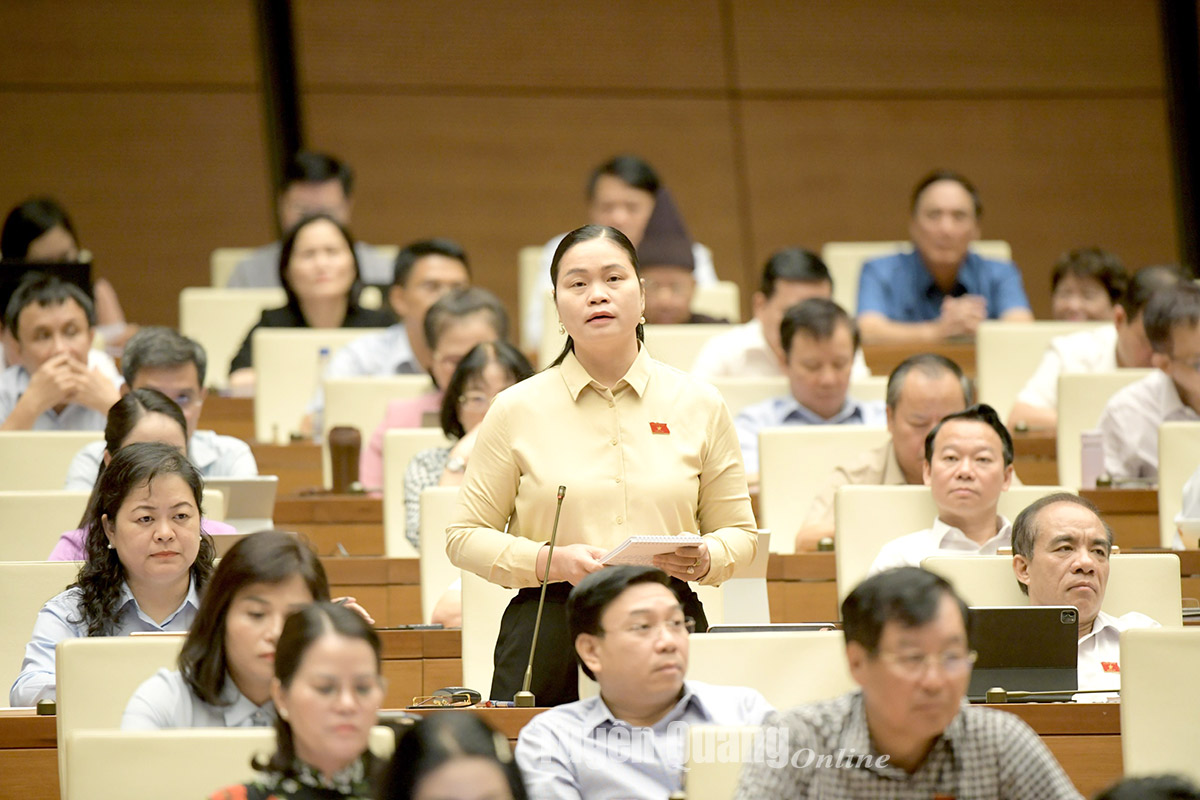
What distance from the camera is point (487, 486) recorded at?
8.85 feet

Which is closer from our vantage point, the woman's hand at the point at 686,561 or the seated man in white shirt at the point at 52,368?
the woman's hand at the point at 686,561

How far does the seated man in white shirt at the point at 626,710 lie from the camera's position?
7.63 ft

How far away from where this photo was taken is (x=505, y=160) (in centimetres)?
750

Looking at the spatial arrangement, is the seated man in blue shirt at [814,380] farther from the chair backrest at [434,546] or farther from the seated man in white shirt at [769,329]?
the chair backrest at [434,546]

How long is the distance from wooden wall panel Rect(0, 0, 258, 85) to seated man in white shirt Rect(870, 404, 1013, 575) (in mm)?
4775

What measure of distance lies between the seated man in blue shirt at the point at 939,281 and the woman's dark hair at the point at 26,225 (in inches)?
118

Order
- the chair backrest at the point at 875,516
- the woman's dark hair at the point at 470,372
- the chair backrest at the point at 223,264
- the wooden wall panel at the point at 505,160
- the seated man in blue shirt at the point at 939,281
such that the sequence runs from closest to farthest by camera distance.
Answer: the chair backrest at the point at 875,516
the woman's dark hair at the point at 470,372
the seated man in blue shirt at the point at 939,281
the chair backrest at the point at 223,264
the wooden wall panel at the point at 505,160

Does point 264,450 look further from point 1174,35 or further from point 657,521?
point 1174,35

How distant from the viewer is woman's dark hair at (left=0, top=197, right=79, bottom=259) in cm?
589

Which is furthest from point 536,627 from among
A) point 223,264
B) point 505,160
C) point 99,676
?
point 505,160

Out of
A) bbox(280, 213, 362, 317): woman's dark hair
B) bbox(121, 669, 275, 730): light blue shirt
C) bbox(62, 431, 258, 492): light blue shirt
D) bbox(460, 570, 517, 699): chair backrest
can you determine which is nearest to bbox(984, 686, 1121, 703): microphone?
bbox(460, 570, 517, 699): chair backrest

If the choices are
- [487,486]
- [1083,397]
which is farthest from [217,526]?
[1083,397]

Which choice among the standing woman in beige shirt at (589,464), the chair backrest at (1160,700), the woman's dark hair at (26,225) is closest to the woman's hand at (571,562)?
the standing woman in beige shirt at (589,464)

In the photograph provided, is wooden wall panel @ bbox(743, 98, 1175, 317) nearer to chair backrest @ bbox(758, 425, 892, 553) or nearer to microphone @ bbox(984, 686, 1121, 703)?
chair backrest @ bbox(758, 425, 892, 553)
